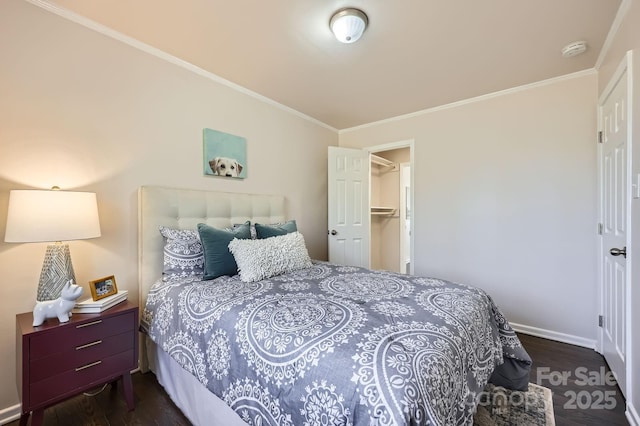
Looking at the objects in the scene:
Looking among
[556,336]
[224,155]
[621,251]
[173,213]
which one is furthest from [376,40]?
[556,336]

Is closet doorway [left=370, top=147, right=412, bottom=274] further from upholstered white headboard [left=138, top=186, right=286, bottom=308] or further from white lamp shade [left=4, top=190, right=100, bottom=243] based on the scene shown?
white lamp shade [left=4, top=190, right=100, bottom=243]

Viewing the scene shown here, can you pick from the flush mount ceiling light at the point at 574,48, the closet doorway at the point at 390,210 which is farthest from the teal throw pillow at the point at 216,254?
the closet doorway at the point at 390,210

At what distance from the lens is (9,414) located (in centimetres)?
159

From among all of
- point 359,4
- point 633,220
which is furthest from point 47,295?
point 633,220

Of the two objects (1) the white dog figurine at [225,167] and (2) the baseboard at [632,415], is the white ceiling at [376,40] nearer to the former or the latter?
(1) the white dog figurine at [225,167]

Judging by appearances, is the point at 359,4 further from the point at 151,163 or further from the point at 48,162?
the point at 48,162

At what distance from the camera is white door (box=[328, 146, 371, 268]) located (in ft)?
11.9

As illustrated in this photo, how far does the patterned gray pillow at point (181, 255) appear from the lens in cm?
199

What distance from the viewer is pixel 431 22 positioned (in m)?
1.84

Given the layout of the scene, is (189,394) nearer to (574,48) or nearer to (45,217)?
(45,217)

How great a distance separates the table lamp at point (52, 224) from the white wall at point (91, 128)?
0.06 metres

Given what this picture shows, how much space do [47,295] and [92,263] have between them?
37 cm

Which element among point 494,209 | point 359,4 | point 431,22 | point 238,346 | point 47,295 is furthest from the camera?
point 494,209

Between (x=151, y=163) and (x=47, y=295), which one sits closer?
(x=47, y=295)
